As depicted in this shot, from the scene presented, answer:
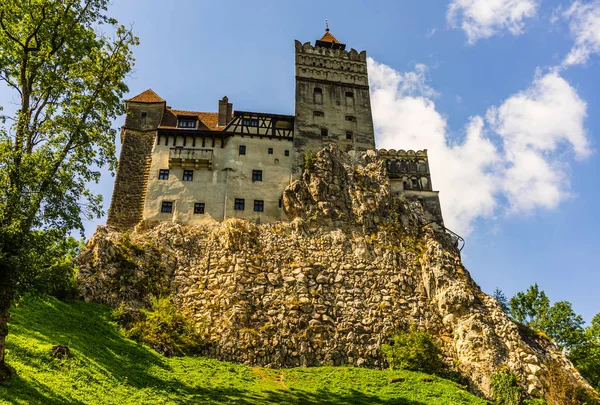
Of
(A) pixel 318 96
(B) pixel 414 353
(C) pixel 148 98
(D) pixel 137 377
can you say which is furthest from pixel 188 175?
(B) pixel 414 353

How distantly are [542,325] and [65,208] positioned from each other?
4276 centimetres

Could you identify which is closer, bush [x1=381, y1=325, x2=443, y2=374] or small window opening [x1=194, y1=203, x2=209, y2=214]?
bush [x1=381, y1=325, x2=443, y2=374]

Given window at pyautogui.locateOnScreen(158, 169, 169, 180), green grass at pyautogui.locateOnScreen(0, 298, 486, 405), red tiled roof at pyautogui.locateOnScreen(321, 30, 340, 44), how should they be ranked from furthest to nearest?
red tiled roof at pyautogui.locateOnScreen(321, 30, 340, 44) → window at pyautogui.locateOnScreen(158, 169, 169, 180) → green grass at pyautogui.locateOnScreen(0, 298, 486, 405)

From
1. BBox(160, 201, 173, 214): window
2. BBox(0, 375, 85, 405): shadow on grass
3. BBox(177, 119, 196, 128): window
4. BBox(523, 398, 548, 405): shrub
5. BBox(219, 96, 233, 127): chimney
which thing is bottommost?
BBox(523, 398, 548, 405): shrub

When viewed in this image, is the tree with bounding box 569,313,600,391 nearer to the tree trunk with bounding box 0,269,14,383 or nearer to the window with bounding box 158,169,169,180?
the window with bounding box 158,169,169,180

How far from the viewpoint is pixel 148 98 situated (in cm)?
4488

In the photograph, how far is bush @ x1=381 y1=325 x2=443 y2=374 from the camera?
29.8 metres

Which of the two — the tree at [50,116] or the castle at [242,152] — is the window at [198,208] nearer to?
the castle at [242,152]

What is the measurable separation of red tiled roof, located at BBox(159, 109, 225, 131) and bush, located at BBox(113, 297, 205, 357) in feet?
61.9

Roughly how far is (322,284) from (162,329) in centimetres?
1157

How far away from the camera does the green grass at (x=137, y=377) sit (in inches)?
687

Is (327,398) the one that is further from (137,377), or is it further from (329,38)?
(329,38)

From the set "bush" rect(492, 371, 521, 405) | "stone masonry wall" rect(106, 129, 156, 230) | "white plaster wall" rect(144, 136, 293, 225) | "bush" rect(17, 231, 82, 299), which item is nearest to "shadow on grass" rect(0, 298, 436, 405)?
"bush" rect(17, 231, 82, 299)

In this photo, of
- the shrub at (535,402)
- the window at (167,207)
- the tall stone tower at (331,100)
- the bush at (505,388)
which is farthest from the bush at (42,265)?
the tall stone tower at (331,100)
